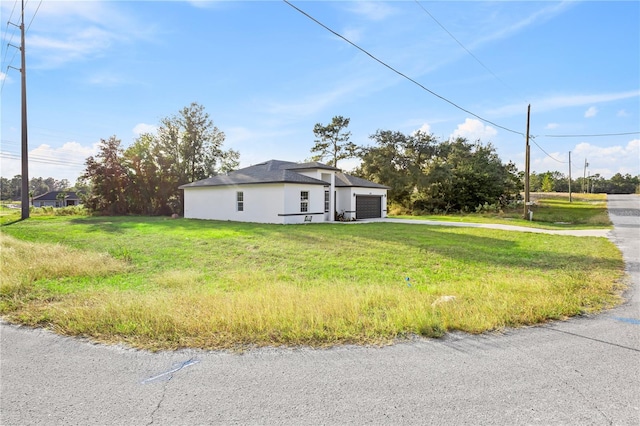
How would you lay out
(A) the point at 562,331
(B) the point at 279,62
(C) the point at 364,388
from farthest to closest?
1. (B) the point at 279,62
2. (A) the point at 562,331
3. (C) the point at 364,388

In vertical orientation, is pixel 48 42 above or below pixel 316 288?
above

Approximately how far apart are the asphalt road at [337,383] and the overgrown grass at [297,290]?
0.40 metres

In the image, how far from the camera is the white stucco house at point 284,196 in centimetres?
2108

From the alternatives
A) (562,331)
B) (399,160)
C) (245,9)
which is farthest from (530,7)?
(399,160)

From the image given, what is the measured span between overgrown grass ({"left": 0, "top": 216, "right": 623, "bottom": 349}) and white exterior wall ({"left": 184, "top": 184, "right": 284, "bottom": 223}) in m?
8.92

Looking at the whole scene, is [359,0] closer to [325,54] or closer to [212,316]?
[325,54]

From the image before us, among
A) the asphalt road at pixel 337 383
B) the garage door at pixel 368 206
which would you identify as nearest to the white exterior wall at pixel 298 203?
the garage door at pixel 368 206

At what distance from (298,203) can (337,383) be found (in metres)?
18.7

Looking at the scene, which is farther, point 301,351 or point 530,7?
point 530,7

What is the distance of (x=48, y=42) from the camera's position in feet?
38.7

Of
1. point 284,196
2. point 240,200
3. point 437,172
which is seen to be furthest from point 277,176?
point 437,172

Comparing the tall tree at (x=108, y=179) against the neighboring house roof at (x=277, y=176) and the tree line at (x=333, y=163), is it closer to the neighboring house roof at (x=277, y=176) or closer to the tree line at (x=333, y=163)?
the tree line at (x=333, y=163)

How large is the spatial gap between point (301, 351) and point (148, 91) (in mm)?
18609

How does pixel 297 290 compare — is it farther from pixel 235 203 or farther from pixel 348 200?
pixel 348 200
